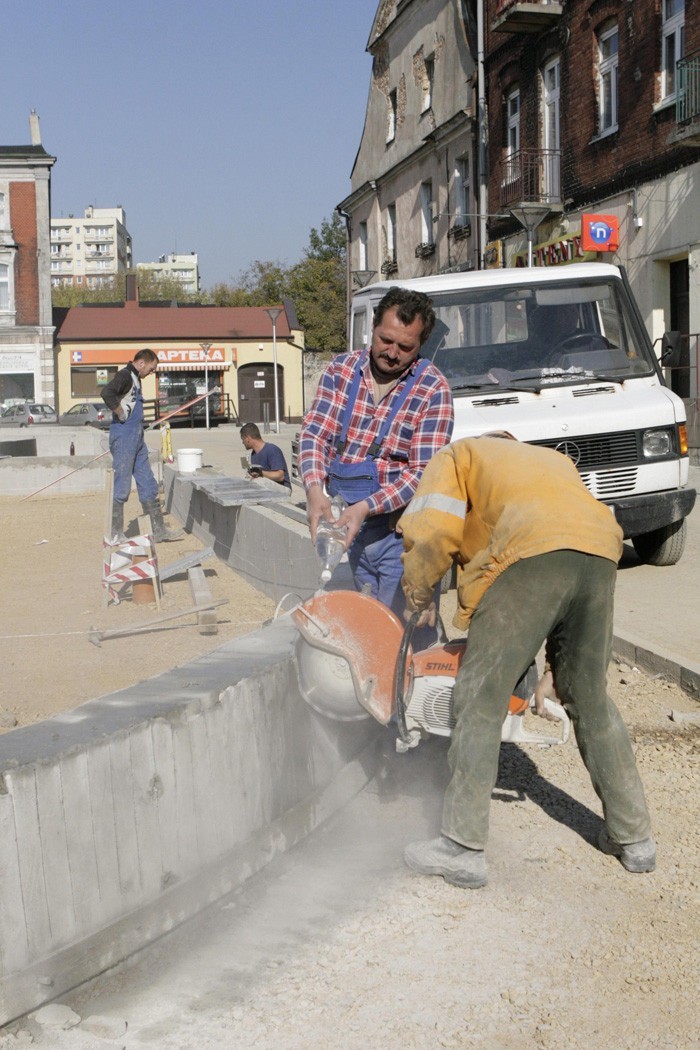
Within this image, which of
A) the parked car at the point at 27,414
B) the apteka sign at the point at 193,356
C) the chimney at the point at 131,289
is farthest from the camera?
the chimney at the point at 131,289

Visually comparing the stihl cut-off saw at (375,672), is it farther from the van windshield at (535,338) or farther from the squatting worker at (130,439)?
the squatting worker at (130,439)

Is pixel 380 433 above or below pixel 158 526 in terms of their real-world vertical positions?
above

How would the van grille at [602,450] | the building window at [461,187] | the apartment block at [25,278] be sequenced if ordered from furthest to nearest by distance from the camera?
the apartment block at [25,278], the building window at [461,187], the van grille at [602,450]

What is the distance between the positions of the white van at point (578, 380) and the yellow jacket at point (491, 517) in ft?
17.4

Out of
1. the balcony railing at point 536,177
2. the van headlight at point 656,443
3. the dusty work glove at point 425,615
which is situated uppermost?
the balcony railing at point 536,177

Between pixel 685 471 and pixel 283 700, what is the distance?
6.65m

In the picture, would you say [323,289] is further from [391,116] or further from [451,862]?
[451,862]

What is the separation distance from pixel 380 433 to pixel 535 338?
574 centimetres

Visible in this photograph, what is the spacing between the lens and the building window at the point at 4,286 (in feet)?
208

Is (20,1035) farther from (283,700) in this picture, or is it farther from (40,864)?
(283,700)

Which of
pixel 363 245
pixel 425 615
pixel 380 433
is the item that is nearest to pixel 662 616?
pixel 380 433

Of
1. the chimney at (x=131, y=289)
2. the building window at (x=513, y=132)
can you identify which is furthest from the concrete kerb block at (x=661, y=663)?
the chimney at (x=131, y=289)

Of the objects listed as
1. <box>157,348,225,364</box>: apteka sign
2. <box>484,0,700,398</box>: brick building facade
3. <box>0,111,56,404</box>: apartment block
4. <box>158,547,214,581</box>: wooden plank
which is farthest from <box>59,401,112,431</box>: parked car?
<box>158,547,214,581</box>: wooden plank

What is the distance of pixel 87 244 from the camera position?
185 m
